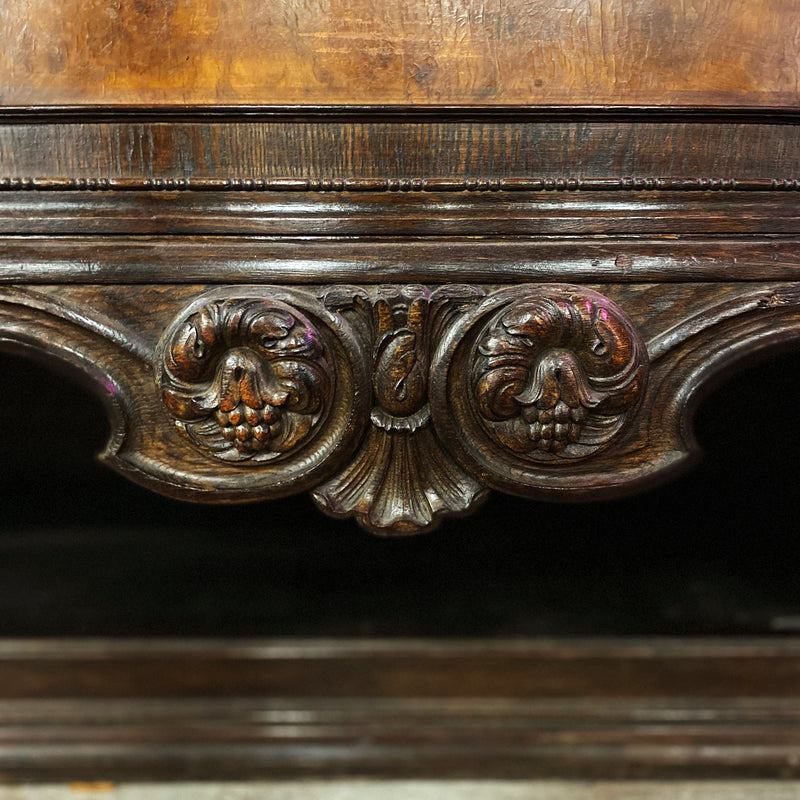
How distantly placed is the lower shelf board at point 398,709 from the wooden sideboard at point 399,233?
1.37 ft

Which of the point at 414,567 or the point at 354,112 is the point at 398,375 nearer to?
the point at 354,112

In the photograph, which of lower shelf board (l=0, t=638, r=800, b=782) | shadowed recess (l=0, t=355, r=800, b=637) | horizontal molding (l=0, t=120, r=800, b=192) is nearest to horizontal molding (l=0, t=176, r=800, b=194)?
horizontal molding (l=0, t=120, r=800, b=192)

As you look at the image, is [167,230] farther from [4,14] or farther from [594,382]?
[594,382]

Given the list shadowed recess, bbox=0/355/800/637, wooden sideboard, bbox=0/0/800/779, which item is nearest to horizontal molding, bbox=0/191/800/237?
wooden sideboard, bbox=0/0/800/779

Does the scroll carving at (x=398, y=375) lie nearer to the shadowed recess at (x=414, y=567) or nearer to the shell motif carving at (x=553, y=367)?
the shell motif carving at (x=553, y=367)

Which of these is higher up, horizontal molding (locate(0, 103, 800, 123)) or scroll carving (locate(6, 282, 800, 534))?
horizontal molding (locate(0, 103, 800, 123))

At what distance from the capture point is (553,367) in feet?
1.23

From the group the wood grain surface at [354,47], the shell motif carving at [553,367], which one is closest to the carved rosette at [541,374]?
the shell motif carving at [553,367]

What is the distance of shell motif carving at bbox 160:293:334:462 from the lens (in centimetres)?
37

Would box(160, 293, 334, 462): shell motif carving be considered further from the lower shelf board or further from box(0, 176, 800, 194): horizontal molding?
the lower shelf board

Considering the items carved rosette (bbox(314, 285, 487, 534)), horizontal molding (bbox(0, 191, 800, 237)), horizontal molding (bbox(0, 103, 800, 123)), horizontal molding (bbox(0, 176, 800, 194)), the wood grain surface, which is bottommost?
carved rosette (bbox(314, 285, 487, 534))

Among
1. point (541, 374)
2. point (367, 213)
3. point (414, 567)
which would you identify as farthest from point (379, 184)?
point (414, 567)

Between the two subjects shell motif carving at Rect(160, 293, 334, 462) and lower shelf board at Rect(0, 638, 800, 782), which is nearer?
shell motif carving at Rect(160, 293, 334, 462)

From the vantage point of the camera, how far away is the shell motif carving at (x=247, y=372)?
1.20 ft
